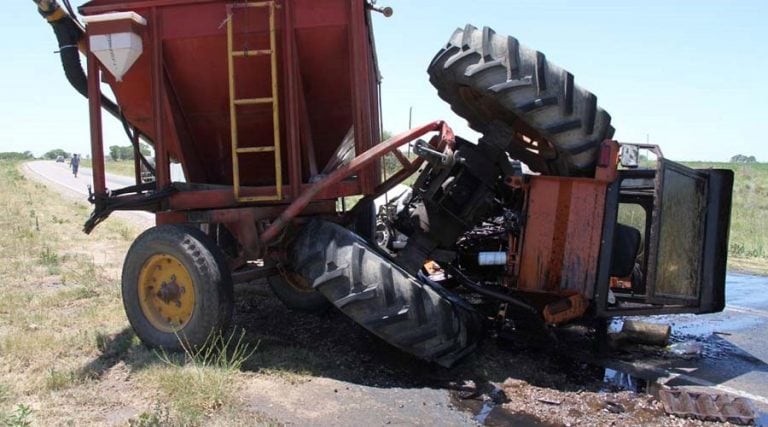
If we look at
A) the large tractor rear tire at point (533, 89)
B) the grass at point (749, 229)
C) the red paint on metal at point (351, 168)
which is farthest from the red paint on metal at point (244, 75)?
the grass at point (749, 229)

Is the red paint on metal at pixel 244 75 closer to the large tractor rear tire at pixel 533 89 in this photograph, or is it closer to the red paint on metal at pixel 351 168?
the red paint on metal at pixel 351 168

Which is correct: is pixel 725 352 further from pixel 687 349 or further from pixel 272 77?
pixel 272 77

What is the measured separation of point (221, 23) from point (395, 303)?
2.60m

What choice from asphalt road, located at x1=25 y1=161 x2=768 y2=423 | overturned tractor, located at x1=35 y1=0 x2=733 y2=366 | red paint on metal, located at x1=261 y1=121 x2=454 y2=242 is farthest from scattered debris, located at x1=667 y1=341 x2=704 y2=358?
red paint on metal, located at x1=261 y1=121 x2=454 y2=242

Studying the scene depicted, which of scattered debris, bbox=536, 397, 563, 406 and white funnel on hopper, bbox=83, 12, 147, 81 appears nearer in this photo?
scattered debris, bbox=536, 397, 563, 406

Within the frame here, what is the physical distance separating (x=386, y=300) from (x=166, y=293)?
1833mm

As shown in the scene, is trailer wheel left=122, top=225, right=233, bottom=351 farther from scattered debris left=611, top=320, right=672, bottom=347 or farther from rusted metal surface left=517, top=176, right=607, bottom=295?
scattered debris left=611, top=320, right=672, bottom=347

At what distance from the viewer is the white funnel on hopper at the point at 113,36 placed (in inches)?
193

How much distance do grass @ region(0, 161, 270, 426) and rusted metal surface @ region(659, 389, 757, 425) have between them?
2696mm

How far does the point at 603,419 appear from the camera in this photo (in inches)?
159

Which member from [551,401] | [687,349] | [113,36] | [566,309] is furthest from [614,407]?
[113,36]

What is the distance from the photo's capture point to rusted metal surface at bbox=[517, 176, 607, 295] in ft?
16.4

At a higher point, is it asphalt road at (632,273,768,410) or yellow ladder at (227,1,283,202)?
yellow ladder at (227,1,283,202)

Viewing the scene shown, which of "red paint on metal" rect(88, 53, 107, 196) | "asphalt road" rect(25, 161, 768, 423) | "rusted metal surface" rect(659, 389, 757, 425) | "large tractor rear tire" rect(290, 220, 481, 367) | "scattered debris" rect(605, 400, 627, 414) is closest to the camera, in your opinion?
"rusted metal surface" rect(659, 389, 757, 425)
